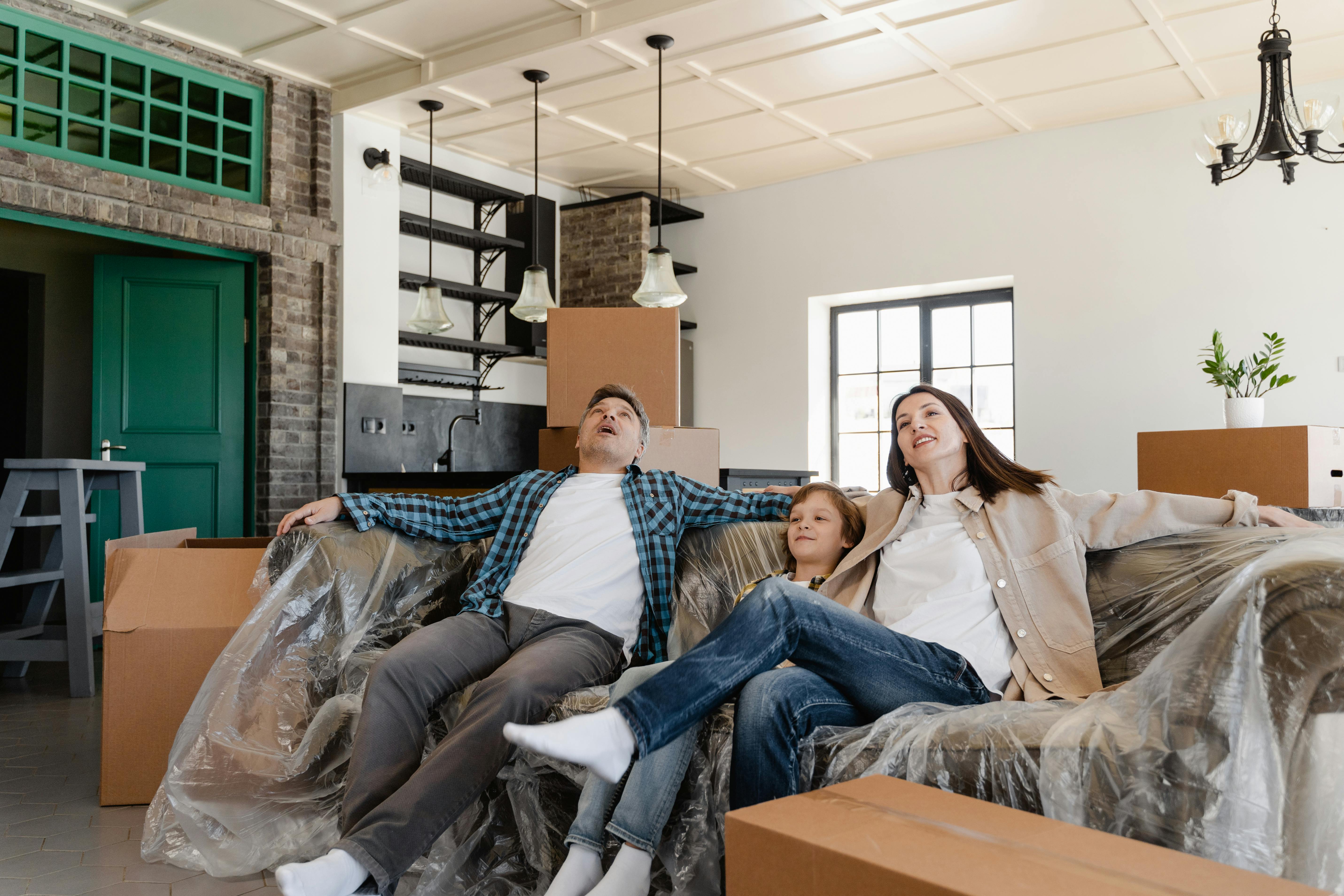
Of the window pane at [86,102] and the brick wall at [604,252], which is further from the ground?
the window pane at [86,102]

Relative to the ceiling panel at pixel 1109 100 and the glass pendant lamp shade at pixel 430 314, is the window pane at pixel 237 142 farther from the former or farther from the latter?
the ceiling panel at pixel 1109 100

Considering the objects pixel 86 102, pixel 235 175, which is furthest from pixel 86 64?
pixel 235 175

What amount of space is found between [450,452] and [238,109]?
1969 mm

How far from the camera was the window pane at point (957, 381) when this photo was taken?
18.6 ft

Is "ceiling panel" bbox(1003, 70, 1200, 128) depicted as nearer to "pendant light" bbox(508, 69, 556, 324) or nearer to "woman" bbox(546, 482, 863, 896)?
"pendant light" bbox(508, 69, 556, 324)

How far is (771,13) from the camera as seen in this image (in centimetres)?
389

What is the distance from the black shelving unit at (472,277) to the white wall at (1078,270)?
59.7 inches

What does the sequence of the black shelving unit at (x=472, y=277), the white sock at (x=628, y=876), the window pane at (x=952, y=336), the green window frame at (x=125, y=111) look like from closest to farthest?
the white sock at (x=628, y=876) < the green window frame at (x=125, y=111) < the black shelving unit at (x=472, y=277) < the window pane at (x=952, y=336)

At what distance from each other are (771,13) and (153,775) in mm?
3398

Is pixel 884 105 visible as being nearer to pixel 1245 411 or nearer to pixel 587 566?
pixel 1245 411

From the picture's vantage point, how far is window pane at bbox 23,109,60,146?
3.84 m

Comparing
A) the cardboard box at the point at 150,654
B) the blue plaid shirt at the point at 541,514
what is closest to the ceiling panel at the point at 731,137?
the blue plaid shirt at the point at 541,514

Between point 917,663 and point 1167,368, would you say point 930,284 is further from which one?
point 917,663

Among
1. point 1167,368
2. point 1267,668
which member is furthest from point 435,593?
point 1167,368
